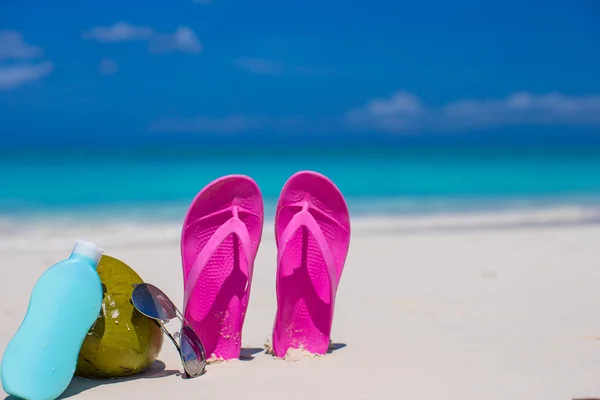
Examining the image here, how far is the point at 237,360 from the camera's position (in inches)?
113

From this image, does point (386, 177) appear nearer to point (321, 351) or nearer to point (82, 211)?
point (82, 211)

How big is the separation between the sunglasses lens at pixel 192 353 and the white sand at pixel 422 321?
1.9 inches

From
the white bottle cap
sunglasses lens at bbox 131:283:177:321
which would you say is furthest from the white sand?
the white bottle cap

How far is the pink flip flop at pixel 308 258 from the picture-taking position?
295 cm

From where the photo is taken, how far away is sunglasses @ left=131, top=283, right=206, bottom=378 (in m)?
2.54

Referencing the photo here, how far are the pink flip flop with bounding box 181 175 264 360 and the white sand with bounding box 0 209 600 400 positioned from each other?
0.16 meters

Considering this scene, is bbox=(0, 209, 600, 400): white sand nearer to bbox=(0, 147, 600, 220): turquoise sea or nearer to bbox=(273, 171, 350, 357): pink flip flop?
bbox=(273, 171, 350, 357): pink flip flop

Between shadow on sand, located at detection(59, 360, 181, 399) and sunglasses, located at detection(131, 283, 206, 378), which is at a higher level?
sunglasses, located at detection(131, 283, 206, 378)

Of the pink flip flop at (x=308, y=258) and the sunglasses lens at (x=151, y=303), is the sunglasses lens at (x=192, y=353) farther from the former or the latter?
the pink flip flop at (x=308, y=258)

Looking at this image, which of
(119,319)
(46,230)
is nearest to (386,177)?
(46,230)

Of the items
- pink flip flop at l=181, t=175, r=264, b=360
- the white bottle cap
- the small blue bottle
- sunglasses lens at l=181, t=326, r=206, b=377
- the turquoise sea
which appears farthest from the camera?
the turquoise sea

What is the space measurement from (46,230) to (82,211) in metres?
2.48

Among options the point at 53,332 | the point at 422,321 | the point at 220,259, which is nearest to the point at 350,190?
A: the point at 422,321

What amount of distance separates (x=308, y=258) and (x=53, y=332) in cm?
117
